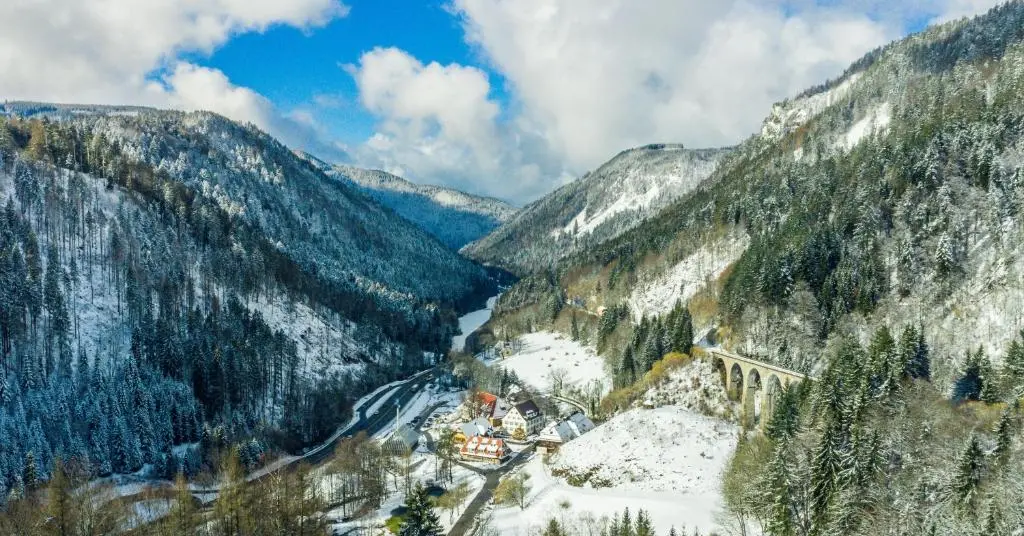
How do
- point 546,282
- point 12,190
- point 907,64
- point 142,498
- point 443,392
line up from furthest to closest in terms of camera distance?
1. point 546,282
2. point 907,64
3. point 443,392
4. point 12,190
5. point 142,498

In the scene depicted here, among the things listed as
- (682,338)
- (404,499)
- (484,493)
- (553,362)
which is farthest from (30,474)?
(553,362)

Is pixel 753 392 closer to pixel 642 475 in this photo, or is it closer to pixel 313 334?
pixel 642 475

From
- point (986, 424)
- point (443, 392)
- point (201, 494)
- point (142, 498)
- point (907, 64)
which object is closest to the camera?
point (986, 424)

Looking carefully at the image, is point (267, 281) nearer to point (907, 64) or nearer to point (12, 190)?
point (12, 190)

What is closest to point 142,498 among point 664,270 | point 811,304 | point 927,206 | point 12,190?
point 12,190

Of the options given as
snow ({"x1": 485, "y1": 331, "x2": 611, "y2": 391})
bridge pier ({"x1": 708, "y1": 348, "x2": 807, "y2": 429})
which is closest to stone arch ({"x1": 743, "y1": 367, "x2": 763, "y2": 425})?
bridge pier ({"x1": 708, "y1": 348, "x2": 807, "y2": 429})

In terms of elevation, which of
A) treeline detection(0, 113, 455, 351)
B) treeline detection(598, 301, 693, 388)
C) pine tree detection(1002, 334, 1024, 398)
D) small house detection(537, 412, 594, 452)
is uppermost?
treeline detection(0, 113, 455, 351)

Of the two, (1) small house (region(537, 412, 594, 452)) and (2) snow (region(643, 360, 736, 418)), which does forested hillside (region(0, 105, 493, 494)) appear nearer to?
(1) small house (region(537, 412, 594, 452))
